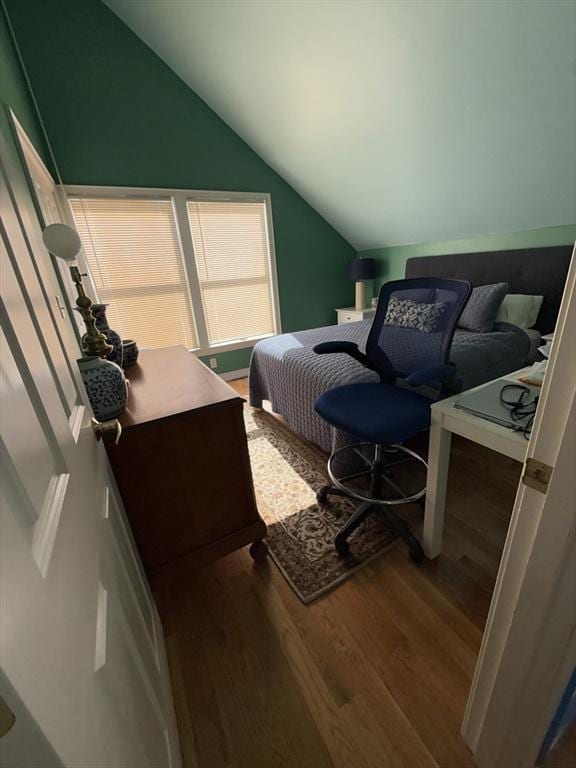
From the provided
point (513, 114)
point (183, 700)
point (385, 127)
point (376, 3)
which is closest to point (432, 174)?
point (385, 127)

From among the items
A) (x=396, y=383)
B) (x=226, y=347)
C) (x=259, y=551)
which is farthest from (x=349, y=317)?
(x=259, y=551)

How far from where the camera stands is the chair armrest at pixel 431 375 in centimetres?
133

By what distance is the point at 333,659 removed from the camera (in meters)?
1.11

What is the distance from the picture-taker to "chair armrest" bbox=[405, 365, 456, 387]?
1.33 meters

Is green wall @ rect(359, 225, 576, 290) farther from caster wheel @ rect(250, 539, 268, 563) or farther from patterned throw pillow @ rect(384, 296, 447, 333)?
caster wheel @ rect(250, 539, 268, 563)

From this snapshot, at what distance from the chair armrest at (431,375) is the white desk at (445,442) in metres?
0.13

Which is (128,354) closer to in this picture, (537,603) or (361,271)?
(537,603)

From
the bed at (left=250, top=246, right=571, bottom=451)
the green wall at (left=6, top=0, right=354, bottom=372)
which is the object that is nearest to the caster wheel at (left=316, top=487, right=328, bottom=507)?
the bed at (left=250, top=246, right=571, bottom=451)

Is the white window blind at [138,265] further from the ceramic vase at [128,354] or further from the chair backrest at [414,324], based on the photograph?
the chair backrest at [414,324]

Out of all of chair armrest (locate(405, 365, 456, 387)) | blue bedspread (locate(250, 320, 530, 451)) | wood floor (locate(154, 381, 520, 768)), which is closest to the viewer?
wood floor (locate(154, 381, 520, 768))

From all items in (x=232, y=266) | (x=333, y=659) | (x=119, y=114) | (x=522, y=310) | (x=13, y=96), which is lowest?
(x=333, y=659)

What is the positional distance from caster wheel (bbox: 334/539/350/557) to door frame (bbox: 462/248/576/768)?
0.66m

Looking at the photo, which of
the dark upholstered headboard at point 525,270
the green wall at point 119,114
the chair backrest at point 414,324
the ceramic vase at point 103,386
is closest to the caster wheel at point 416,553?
the chair backrest at point 414,324

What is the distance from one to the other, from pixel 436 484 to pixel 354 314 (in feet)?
9.81
